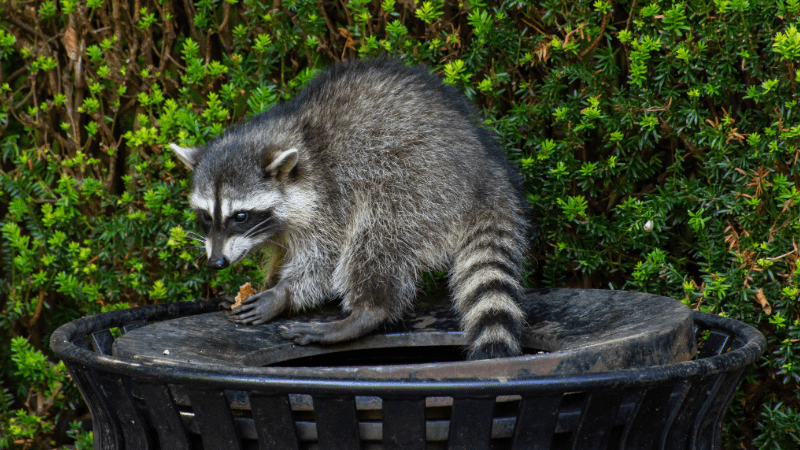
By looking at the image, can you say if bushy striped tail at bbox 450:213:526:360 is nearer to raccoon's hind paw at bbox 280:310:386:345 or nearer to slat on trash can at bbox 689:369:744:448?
raccoon's hind paw at bbox 280:310:386:345

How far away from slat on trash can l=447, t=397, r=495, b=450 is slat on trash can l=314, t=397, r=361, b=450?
176mm

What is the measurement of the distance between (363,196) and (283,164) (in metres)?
0.29

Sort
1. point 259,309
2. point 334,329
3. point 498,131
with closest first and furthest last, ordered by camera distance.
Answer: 1. point 334,329
2. point 259,309
3. point 498,131

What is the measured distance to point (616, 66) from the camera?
257 centimetres

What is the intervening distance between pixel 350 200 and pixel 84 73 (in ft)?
5.17

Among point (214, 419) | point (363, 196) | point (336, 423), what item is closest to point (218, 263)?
point (363, 196)

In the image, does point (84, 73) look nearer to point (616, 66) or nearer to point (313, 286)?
point (313, 286)

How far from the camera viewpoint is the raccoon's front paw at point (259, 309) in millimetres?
2268

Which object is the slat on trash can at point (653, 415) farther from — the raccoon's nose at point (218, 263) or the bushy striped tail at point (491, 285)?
the raccoon's nose at point (218, 263)

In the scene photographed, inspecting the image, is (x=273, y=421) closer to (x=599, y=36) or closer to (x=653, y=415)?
(x=653, y=415)

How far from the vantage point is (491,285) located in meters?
2.08

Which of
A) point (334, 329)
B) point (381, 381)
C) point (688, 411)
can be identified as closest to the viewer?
point (381, 381)

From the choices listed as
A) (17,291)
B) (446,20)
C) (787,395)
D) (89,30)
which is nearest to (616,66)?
(446,20)

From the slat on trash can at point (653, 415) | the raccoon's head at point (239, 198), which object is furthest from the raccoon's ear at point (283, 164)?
the slat on trash can at point (653, 415)
